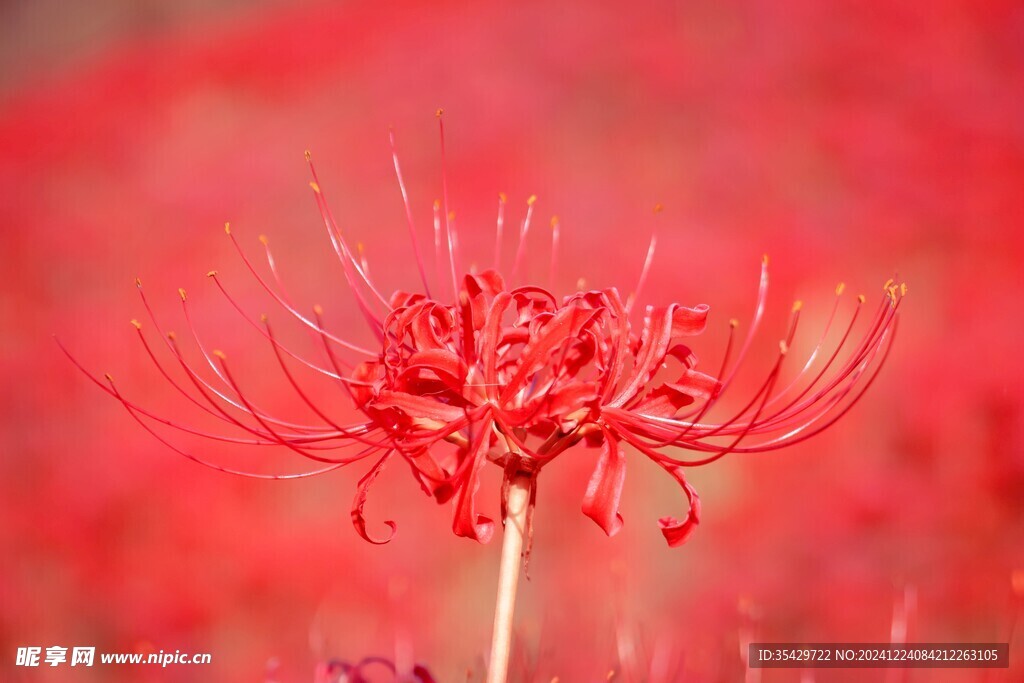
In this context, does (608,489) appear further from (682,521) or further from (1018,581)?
(1018,581)

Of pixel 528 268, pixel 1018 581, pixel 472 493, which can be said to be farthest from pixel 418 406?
pixel 1018 581

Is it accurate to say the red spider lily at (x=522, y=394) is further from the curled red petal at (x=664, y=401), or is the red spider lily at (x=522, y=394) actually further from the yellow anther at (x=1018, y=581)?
the yellow anther at (x=1018, y=581)

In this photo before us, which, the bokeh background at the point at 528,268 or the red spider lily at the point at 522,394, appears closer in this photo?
the red spider lily at the point at 522,394

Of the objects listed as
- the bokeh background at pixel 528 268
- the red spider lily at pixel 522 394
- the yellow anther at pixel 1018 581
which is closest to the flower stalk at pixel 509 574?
the red spider lily at pixel 522 394

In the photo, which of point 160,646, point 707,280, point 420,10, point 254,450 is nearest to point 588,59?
point 420,10

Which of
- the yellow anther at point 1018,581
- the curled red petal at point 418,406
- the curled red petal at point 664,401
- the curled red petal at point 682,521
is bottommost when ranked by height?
the yellow anther at point 1018,581

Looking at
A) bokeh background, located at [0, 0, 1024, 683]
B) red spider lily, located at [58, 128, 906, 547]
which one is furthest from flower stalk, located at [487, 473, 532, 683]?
bokeh background, located at [0, 0, 1024, 683]

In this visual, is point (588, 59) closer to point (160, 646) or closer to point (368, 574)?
point (368, 574)

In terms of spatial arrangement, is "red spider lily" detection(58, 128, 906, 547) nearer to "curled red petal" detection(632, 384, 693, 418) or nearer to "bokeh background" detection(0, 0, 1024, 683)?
"curled red petal" detection(632, 384, 693, 418)
